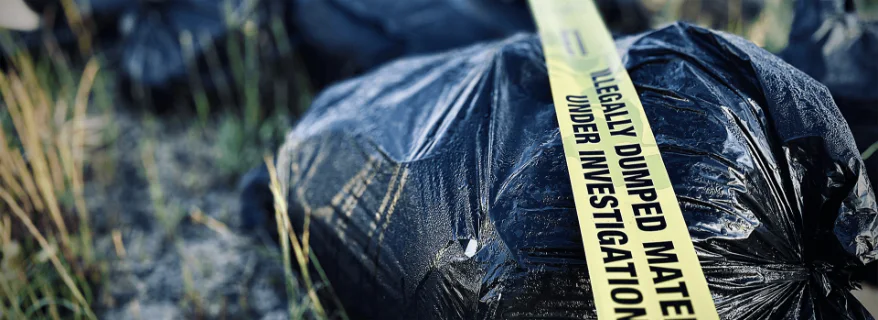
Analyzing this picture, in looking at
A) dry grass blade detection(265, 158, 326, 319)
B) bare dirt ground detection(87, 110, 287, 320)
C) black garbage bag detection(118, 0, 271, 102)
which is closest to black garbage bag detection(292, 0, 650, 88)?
black garbage bag detection(118, 0, 271, 102)

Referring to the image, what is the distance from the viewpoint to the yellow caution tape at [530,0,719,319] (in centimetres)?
69

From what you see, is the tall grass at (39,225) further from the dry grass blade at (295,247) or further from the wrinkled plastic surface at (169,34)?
the dry grass blade at (295,247)

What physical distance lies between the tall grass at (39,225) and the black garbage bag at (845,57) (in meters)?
1.46

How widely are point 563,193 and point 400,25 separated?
956mm

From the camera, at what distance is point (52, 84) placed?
6.23 ft

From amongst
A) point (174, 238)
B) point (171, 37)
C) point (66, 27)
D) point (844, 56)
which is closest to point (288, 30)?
point (171, 37)

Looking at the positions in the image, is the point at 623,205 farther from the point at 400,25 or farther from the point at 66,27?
the point at 66,27

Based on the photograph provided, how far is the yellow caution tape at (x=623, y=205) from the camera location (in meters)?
0.69

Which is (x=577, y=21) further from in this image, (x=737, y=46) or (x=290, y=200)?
(x=290, y=200)

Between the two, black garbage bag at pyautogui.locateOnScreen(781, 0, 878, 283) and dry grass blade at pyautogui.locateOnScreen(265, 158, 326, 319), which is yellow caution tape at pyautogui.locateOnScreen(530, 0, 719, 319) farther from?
dry grass blade at pyautogui.locateOnScreen(265, 158, 326, 319)

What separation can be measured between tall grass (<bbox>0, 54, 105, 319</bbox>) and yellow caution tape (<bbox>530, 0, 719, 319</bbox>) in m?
0.99

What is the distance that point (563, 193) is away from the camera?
767mm

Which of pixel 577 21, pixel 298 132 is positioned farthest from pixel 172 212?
pixel 577 21

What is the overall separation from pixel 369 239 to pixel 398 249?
0.07 metres
